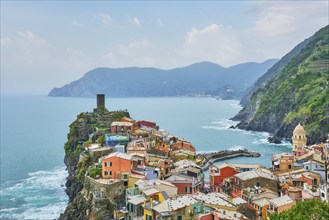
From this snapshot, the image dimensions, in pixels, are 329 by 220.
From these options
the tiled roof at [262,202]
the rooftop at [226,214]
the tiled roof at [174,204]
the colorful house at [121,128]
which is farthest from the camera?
Answer: the colorful house at [121,128]

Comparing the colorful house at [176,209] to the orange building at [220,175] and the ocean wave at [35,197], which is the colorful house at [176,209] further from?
the ocean wave at [35,197]

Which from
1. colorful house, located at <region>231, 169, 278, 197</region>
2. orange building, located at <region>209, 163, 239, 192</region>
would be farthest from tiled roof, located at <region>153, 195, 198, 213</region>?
orange building, located at <region>209, 163, 239, 192</region>

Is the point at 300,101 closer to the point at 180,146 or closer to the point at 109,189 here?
the point at 180,146

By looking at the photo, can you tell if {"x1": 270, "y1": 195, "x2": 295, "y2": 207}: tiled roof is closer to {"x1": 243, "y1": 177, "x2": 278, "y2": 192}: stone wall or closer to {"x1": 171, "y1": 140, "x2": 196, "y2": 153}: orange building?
{"x1": 243, "y1": 177, "x2": 278, "y2": 192}: stone wall

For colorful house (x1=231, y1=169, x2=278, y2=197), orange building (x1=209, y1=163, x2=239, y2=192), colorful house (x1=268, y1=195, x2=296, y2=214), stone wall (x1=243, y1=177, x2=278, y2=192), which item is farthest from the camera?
orange building (x1=209, y1=163, x2=239, y2=192)

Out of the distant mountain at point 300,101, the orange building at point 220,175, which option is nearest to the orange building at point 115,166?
the orange building at point 220,175

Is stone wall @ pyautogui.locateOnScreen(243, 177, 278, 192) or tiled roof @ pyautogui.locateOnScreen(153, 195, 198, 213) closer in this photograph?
tiled roof @ pyautogui.locateOnScreen(153, 195, 198, 213)

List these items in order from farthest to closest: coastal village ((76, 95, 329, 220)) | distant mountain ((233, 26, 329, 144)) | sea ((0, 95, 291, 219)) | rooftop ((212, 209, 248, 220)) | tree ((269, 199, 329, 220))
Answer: distant mountain ((233, 26, 329, 144))
sea ((0, 95, 291, 219))
coastal village ((76, 95, 329, 220))
rooftop ((212, 209, 248, 220))
tree ((269, 199, 329, 220))
